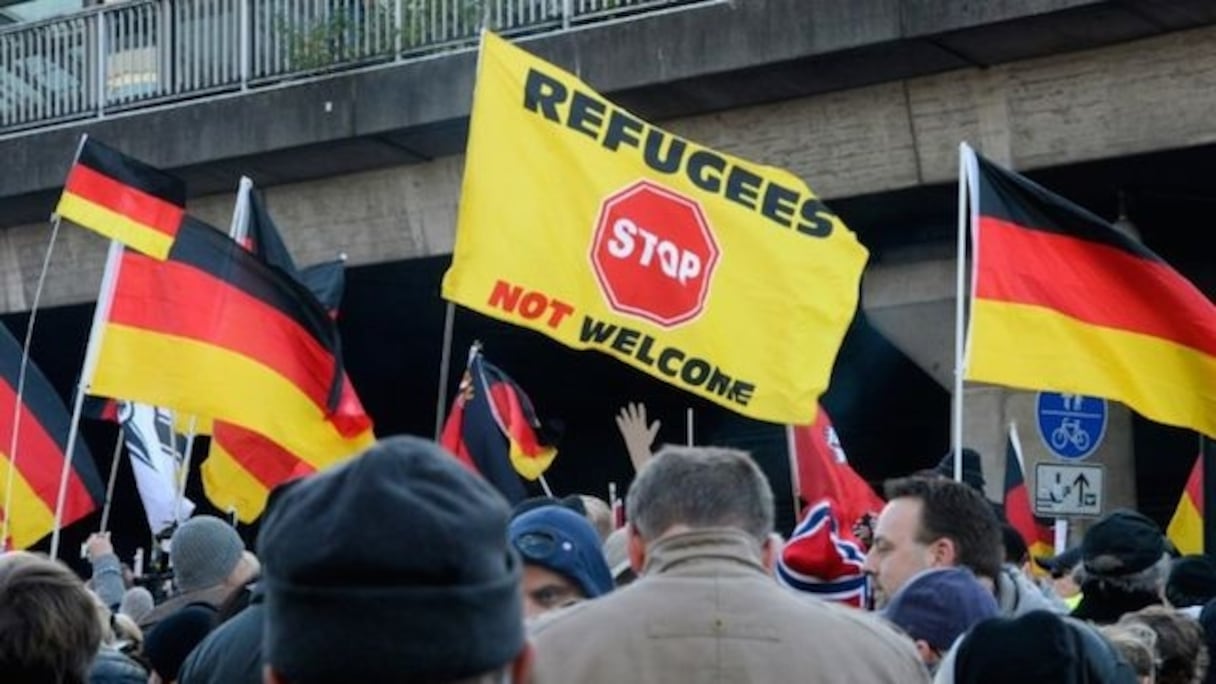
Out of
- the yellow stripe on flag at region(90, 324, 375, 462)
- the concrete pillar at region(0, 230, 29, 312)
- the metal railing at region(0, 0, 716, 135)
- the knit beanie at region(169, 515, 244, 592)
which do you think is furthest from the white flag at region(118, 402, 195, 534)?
the concrete pillar at region(0, 230, 29, 312)

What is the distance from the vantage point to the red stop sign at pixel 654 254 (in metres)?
8.70

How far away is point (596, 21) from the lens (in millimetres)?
16703

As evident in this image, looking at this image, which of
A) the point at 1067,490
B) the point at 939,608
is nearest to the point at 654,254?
the point at 939,608

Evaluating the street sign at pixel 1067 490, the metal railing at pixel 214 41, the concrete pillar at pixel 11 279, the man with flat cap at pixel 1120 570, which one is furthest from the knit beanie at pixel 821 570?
the concrete pillar at pixel 11 279

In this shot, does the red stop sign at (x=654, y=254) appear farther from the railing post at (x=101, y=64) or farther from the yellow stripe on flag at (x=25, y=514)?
the railing post at (x=101, y=64)

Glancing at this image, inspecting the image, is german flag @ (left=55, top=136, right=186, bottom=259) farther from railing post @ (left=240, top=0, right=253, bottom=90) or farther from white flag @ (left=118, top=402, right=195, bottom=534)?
railing post @ (left=240, top=0, right=253, bottom=90)

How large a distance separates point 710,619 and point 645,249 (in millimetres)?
5031

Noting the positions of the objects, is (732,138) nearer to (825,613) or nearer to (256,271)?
(256,271)

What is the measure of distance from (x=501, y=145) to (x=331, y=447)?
179 cm

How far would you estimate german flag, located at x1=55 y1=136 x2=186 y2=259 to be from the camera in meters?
10.7

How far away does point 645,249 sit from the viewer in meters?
8.87

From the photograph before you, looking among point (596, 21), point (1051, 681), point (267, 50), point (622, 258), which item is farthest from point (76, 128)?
point (1051, 681)

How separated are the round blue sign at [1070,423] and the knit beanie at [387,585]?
12794mm

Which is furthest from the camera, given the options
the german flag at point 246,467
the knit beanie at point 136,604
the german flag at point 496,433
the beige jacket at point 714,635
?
the german flag at point 496,433
